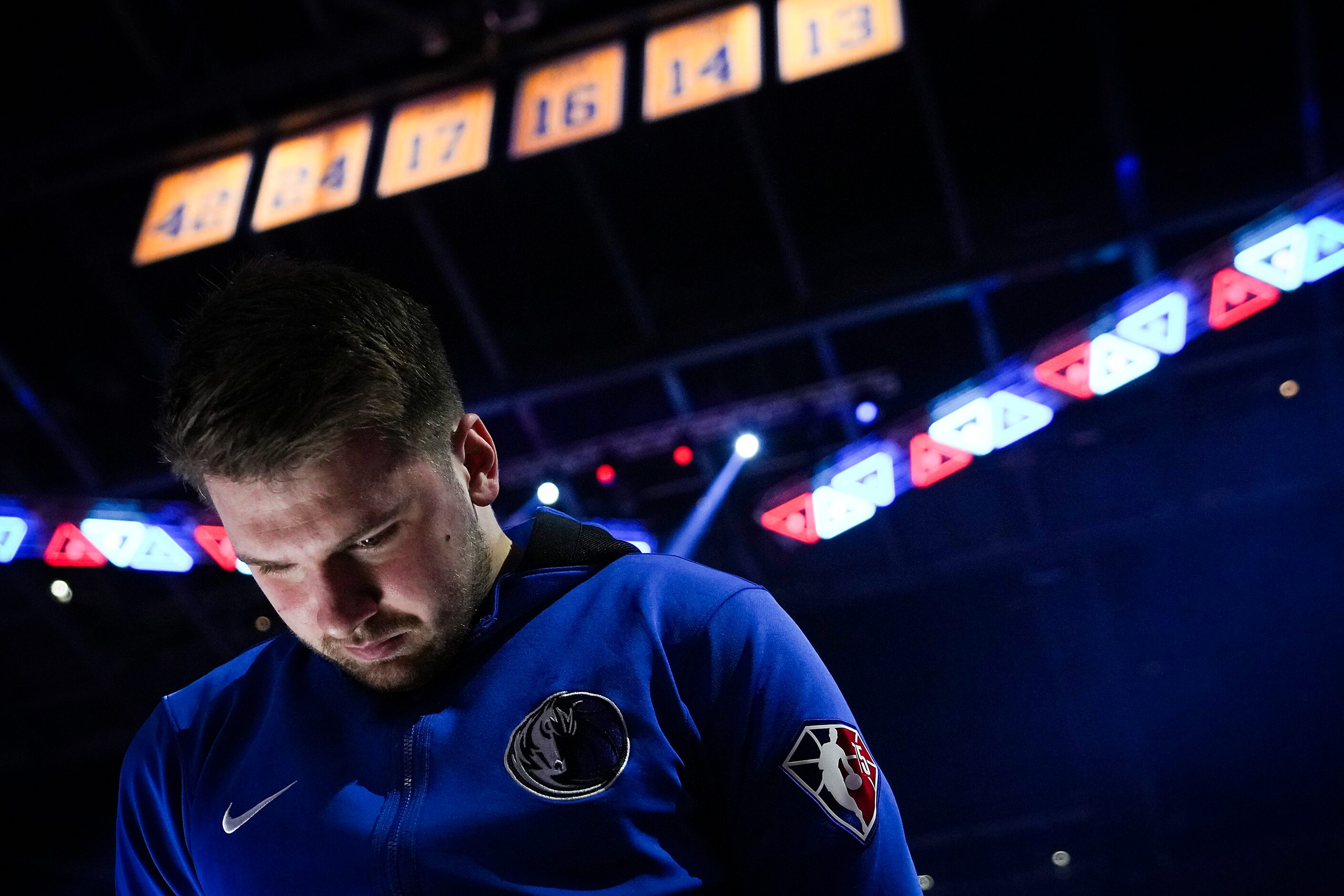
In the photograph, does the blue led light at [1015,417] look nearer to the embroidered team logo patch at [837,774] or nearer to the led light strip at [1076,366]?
the led light strip at [1076,366]

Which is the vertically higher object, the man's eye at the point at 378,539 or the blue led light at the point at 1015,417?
the man's eye at the point at 378,539

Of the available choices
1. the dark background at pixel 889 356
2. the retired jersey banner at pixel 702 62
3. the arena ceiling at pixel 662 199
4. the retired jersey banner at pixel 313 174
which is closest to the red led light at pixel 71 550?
the dark background at pixel 889 356

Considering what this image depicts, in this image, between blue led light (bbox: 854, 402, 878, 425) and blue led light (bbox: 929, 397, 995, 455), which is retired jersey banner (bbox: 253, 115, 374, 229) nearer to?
blue led light (bbox: 854, 402, 878, 425)

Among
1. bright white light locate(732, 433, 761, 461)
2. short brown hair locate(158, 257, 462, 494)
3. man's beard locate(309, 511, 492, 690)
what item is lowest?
bright white light locate(732, 433, 761, 461)

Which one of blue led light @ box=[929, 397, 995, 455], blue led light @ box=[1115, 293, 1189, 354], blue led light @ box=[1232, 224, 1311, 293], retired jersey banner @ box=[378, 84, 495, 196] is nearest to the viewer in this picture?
Answer: blue led light @ box=[1232, 224, 1311, 293]

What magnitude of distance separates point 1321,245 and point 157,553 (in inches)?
337

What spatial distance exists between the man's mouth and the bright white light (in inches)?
260

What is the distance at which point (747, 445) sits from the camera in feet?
25.8

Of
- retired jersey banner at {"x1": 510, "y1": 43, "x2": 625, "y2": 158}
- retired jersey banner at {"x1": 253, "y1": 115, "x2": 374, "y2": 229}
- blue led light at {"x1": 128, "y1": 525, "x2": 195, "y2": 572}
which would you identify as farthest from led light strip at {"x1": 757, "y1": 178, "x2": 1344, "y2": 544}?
blue led light at {"x1": 128, "y1": 525, "x2": 195, "y2": 572}

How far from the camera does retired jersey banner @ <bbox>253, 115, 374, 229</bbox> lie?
7.62 meters

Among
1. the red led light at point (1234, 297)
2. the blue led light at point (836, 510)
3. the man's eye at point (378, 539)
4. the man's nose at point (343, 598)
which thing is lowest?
the blue led light at point (836, 510)

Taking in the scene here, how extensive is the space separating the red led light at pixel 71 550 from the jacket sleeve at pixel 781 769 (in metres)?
7.77

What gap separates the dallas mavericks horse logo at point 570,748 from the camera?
1.16 m

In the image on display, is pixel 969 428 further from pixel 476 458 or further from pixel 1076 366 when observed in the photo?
pixel 476 458
